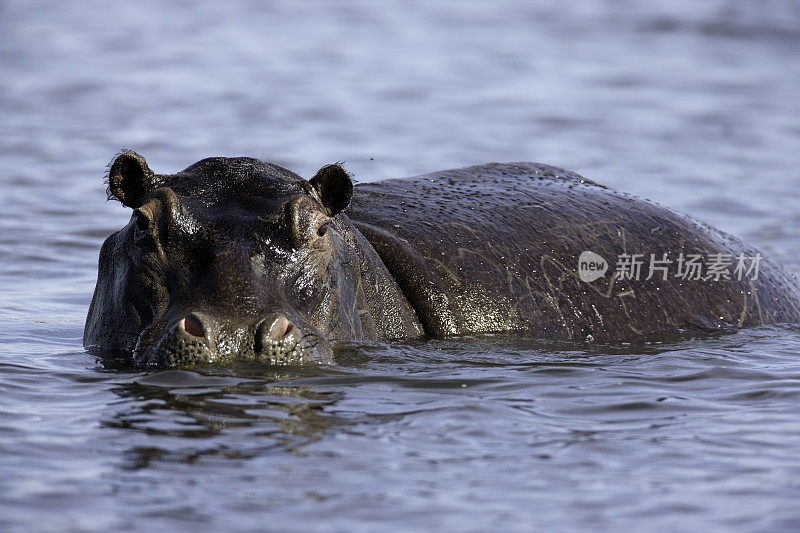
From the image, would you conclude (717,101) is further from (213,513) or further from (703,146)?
(213,513)

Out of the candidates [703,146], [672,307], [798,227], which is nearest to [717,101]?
[703,146]

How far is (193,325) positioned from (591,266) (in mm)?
3661

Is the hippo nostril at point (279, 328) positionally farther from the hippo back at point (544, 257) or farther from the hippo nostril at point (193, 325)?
the hippo back at point (544, 257)

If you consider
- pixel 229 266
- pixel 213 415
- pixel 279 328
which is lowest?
pixel 213 415

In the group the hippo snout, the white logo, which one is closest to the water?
the hippo snout

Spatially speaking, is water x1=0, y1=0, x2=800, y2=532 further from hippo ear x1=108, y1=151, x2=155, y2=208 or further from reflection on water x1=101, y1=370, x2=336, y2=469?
hippo ear x1=108, y1=151, x2=155, y2=208

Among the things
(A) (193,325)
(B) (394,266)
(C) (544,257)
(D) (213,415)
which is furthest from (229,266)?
(C) (544,257)

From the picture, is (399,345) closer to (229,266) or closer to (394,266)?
(394,266)

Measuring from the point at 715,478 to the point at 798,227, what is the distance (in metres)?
11.0

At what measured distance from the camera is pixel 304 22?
36.6 m

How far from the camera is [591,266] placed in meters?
9.72

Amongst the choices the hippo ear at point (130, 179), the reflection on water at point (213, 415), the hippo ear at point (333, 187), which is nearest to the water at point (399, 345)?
the reflection on water at point (213, 415)

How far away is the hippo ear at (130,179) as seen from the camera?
795 centimetres

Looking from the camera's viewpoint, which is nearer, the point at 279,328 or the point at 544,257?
the point at 279,328
